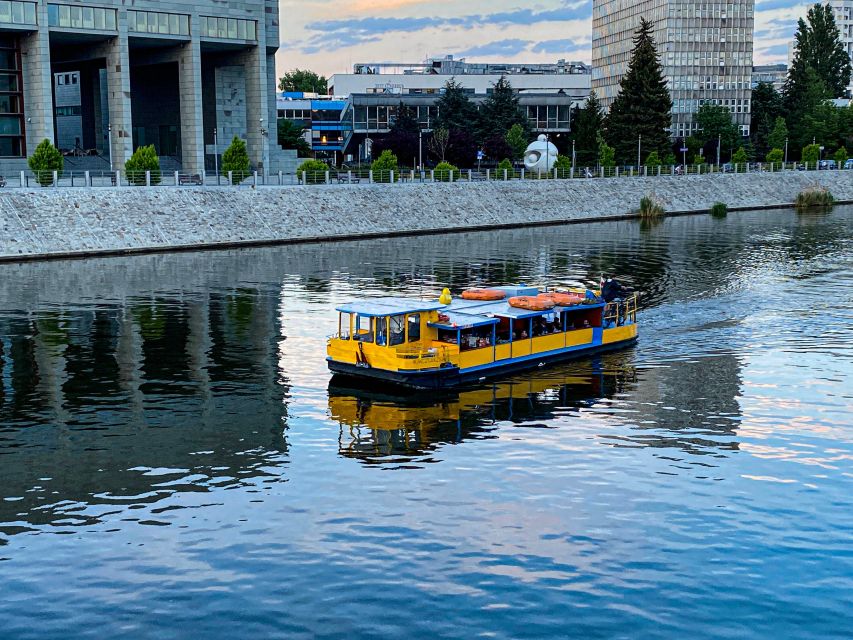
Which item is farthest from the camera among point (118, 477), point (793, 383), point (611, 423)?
point (793, 383)

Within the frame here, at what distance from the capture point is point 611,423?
31453mm

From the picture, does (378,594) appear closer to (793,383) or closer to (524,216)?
(793,383)

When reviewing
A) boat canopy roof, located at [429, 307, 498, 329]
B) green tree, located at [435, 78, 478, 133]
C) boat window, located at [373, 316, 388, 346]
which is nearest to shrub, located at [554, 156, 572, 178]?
green tree, located at [435, 78, 478, 133]

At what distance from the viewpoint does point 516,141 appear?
139 metres

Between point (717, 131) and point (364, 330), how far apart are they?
13537 centimetres

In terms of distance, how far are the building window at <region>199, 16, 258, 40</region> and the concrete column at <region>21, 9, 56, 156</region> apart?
14.4m

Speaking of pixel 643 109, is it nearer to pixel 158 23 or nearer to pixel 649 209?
pixel 649 209

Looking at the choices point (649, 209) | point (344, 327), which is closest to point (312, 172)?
point (649, 209)

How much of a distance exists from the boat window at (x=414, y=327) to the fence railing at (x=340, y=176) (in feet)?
152

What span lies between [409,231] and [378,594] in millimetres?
69288

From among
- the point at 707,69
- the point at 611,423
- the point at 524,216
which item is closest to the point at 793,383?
the point at 611,423

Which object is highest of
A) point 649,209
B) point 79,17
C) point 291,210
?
point 79,17

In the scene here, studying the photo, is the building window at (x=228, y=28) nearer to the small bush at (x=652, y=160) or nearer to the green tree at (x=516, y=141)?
the green tree at (x=516, y=141)

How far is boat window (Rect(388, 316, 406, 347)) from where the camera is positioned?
120ft
